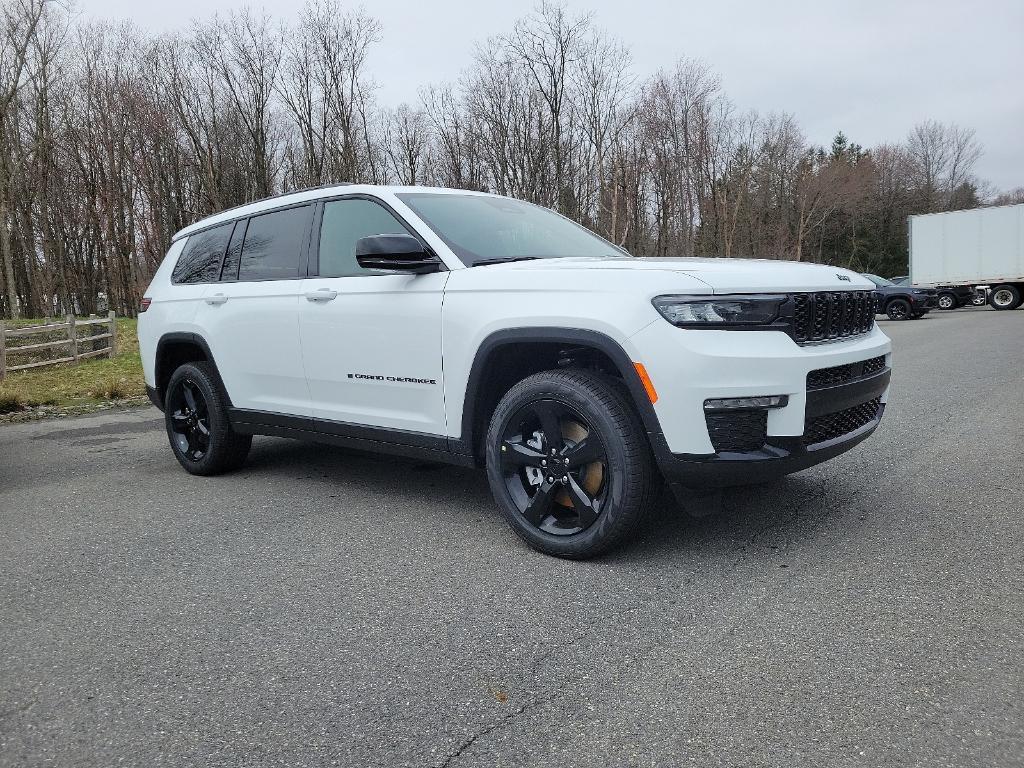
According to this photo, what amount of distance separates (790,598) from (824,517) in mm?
1099

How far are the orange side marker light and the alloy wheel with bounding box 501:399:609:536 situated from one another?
0.32 metres

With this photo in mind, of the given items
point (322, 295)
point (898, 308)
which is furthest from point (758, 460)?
point (898, 308)

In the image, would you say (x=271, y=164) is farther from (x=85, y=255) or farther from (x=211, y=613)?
(x=211, y=613)

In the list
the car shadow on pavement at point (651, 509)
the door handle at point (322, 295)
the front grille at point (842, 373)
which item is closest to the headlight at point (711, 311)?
the front grille at point (842, 373)

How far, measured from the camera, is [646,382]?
3.10 meters

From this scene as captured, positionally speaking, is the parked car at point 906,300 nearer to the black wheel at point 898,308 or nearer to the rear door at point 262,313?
the black wheel at point 898,308

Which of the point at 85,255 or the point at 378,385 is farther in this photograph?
the point at 85,255

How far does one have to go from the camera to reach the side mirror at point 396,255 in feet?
12.0

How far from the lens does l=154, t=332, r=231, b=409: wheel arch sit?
526cm

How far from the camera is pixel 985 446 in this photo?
5.37m

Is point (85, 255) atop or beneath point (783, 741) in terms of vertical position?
atop

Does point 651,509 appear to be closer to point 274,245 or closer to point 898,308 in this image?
point 274,245

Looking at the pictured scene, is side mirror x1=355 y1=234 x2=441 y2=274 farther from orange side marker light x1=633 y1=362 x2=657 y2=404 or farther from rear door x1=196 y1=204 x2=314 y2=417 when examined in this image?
orange side marker light x1=633 y1=362 x2=657 y2=404

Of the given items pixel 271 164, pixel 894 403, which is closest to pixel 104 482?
pixel 894 403
